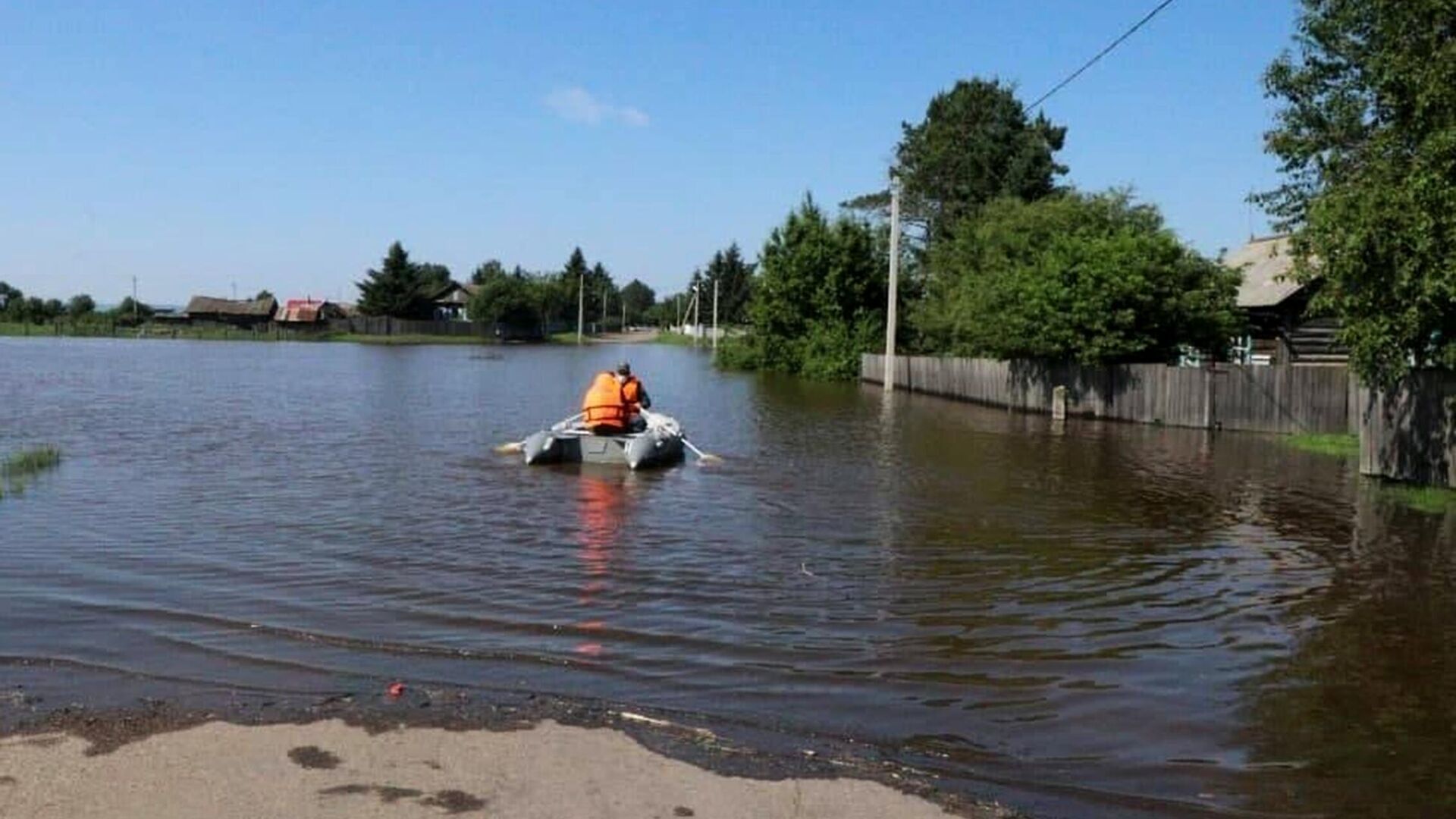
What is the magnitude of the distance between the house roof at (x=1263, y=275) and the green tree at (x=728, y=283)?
106177 mm

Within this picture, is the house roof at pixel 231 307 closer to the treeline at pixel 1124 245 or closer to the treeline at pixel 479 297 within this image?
the treeline at pixel 479 297

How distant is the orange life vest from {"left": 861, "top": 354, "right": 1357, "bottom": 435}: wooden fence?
51.1 ft

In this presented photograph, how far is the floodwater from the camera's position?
721cm

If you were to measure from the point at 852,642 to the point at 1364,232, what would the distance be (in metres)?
10.5

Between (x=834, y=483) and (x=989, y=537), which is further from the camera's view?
(x=834, y=483)

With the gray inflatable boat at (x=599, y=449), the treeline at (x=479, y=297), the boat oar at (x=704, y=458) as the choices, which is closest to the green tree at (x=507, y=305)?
the treeline at (x=479, y=297)

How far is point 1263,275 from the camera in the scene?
134 ft

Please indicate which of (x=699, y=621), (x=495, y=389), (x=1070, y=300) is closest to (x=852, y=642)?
(x=699, y=621)

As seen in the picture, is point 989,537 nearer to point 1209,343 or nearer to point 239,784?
point 239,784

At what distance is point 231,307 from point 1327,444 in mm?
143220

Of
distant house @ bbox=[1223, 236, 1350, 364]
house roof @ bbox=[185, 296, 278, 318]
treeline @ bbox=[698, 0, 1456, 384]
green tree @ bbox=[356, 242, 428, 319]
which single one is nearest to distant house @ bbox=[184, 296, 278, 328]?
house roof @ bbox=[185, 296, 278, 318]

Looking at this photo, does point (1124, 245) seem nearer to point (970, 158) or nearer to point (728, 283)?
point (970, 158)

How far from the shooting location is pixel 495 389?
163ft

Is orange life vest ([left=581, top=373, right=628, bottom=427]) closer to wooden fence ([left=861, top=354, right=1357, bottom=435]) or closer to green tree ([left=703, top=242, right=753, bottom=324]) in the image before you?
wooden fence ([left=861, top=354, right=1357, bottom=435])
